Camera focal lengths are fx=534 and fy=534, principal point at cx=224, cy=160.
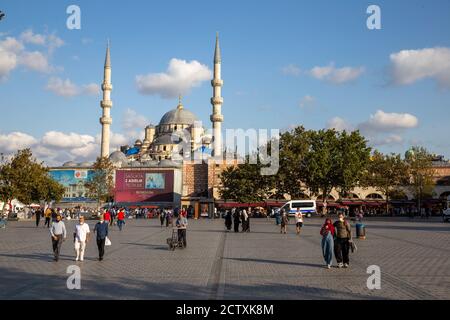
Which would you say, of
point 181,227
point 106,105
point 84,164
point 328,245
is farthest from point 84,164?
point 328,245

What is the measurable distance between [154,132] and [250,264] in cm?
11662

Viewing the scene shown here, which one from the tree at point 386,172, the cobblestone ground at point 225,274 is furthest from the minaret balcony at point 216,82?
the cobblestone ground at point 225,274

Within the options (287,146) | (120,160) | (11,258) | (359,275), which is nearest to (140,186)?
(287,146)

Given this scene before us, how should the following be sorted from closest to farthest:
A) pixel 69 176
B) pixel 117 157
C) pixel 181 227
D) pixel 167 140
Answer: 1. pixel 181 227
2. pixel 69 176
3. pixel 117 157
4. pixel 167 140

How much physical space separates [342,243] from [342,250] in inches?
7.1

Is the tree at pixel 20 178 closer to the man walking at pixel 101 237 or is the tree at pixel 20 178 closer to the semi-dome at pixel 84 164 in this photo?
the man walking at pixel 101 237

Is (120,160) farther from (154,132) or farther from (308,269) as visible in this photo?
(308,269)

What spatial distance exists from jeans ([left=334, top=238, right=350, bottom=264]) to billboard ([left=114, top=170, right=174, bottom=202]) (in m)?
66.0

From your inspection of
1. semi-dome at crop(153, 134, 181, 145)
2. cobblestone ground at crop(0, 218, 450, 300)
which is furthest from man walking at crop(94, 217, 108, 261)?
semi-dome at crop(153, 134, 181, 145)

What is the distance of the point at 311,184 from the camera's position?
59594mm

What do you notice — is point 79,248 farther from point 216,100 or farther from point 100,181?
point 216,100

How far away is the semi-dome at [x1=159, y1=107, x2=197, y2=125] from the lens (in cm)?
12225

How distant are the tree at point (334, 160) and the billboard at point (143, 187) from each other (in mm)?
25625

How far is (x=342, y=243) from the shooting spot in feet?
45.8
